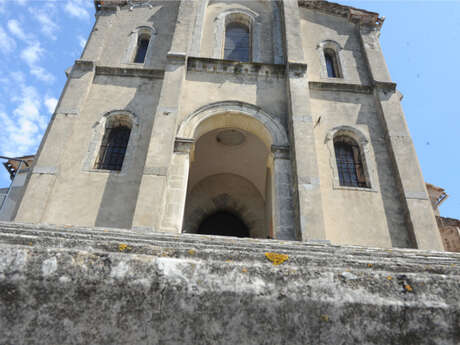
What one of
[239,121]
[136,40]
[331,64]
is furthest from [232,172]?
[136,40]

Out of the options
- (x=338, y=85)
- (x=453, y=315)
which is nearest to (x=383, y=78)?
(x=338, y=85)

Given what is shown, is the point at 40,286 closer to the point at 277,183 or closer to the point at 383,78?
the point at 277,183

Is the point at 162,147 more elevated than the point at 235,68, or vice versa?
the point at 235,68

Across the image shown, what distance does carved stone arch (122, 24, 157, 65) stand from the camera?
35.5ft

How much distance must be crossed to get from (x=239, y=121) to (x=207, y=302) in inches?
330

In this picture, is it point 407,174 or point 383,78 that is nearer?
point 407,174

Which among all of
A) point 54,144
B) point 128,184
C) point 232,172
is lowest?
point 128,184

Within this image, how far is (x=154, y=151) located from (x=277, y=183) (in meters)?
3.39

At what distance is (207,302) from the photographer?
4.24 ft

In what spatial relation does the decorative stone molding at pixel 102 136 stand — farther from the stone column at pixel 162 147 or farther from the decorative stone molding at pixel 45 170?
the stone column at pixel 162 147

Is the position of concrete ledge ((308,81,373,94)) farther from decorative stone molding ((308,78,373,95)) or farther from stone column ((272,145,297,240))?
stone column ((272,145,297,240))

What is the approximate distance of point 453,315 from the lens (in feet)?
4.15

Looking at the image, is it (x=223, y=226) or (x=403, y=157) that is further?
(x=223, y=226)

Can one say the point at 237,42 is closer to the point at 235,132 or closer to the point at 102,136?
the point at 235,132
